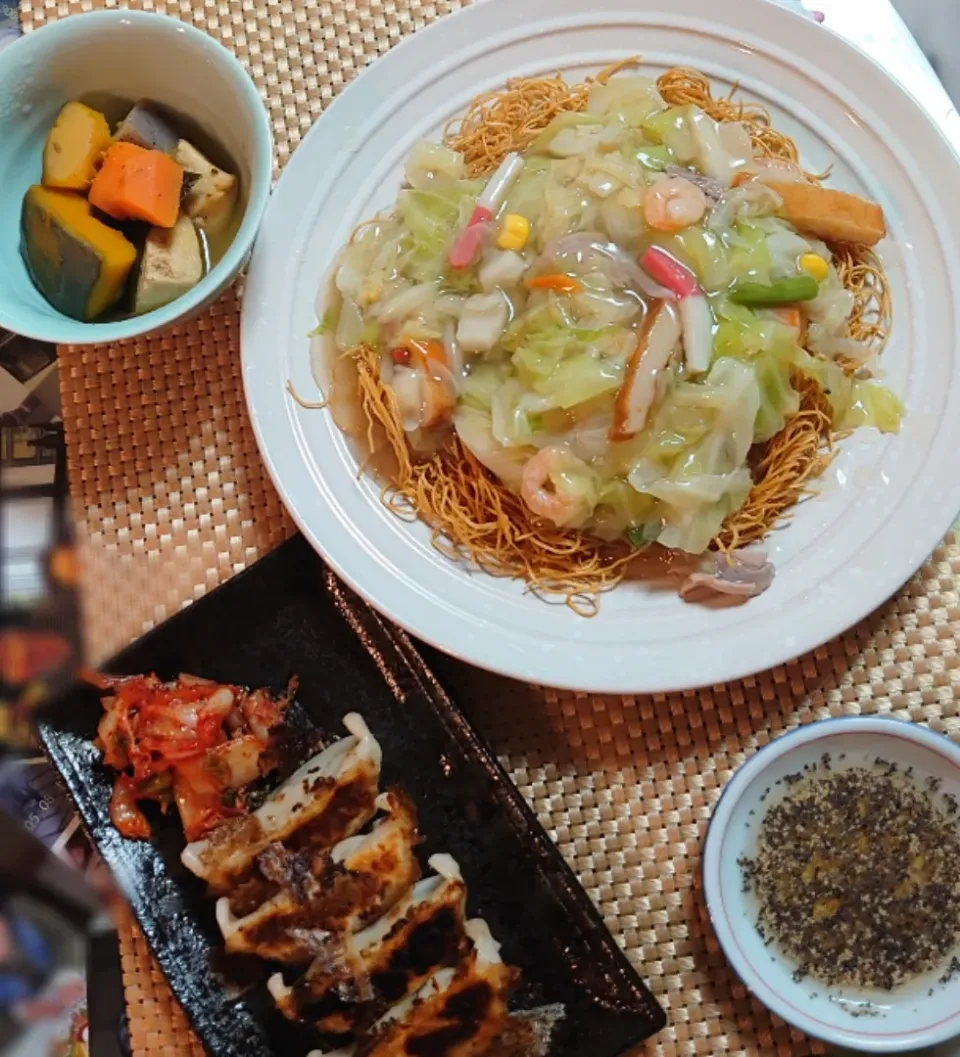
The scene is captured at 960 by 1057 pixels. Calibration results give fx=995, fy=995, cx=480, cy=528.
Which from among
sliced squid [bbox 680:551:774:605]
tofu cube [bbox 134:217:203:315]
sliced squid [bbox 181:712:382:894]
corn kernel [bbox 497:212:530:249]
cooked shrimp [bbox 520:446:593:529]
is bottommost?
sliced squid [bbox 181:712:382:894]

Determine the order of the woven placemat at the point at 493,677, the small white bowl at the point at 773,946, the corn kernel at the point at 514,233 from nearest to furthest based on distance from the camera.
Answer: the small white bowl at the point at 773,946, the corn kernel at the point at 514,233, the woven placemat at the point at 493,677

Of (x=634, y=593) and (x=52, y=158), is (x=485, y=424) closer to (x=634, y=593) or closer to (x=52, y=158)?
(x=634, y=593)

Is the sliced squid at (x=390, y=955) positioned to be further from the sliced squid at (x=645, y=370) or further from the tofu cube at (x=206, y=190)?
the tofu cube at (x=206, y=190)

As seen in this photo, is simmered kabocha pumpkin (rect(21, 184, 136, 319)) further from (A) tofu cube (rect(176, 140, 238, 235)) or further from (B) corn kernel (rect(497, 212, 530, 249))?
(B) corn kernel (rect(497, 212, 530, 249))

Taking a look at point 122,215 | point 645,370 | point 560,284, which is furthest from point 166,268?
point 645,370

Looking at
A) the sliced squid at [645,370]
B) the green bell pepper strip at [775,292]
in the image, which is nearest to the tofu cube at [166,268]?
the sliced squid at [645,370]

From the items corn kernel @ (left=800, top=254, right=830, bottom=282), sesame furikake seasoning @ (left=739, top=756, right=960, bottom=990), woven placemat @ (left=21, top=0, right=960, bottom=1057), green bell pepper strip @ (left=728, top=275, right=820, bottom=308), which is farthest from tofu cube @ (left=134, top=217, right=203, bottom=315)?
sesame furikake seasoning @ (left=739, top=756, right=960, bottom=990)

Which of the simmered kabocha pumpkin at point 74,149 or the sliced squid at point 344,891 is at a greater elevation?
the simmered kabocha pumpkin at point 74,149

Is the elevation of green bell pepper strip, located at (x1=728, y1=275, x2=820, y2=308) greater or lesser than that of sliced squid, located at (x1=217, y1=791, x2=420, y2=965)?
greater
